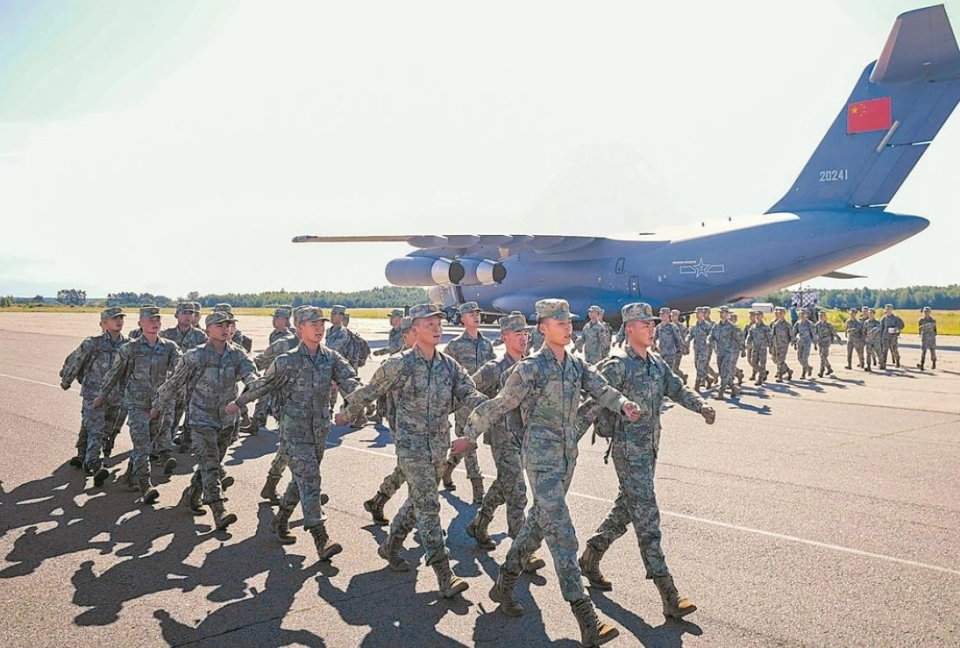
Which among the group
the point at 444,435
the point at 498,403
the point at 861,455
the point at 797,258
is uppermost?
the point at 797,258

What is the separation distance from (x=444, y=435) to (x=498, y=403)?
3.00 feet

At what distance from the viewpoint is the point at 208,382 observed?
738cm

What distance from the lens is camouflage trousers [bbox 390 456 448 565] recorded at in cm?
540

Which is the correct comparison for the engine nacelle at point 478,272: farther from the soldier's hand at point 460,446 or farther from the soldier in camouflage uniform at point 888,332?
the soldier's hand at point 460,446

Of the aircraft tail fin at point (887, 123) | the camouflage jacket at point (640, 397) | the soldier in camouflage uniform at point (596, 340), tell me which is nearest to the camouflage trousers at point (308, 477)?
the camouflage jacket at point (640, 397)

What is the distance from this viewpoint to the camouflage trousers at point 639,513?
5.12 m

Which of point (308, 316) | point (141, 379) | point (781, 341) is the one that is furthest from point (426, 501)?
point (781, 341)

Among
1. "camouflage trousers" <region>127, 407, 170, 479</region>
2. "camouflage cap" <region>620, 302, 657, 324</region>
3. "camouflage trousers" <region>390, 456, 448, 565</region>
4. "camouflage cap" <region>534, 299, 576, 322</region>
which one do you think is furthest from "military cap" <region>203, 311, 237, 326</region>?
"camouflage cap" <region>620, 302, 657, 324</region>

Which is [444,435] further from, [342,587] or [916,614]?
[916,614]

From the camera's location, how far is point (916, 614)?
4.96m

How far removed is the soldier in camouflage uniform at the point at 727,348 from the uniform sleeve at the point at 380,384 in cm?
1213

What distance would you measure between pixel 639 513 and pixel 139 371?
20.5 feet

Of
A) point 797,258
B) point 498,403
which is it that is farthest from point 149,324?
point 797,258

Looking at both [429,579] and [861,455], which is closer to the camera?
[429,579]
